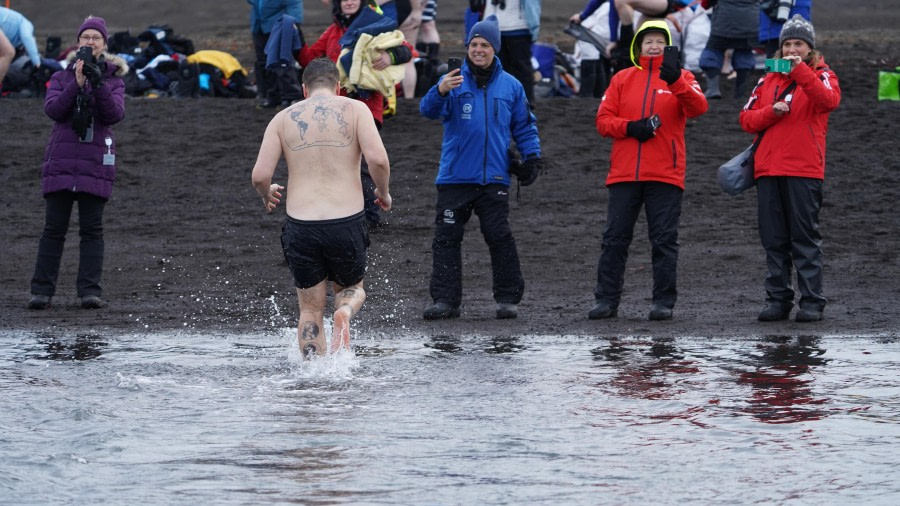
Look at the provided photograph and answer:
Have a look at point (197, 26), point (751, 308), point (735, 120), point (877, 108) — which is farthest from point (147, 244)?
point (197, 26)

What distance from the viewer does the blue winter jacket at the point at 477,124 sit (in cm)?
1012

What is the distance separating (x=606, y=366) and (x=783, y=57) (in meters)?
2.84

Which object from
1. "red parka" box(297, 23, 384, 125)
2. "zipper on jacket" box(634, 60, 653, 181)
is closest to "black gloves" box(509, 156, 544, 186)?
"zipper on jacket" box(634, 60, 653, 181)

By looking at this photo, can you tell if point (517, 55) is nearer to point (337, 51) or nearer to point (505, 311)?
point (337, 51)

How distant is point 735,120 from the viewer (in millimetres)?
17359

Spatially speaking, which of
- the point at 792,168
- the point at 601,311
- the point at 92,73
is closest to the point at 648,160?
the point at 792,168

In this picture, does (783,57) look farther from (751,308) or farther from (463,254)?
(463,254)

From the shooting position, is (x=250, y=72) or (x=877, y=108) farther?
(x=250, y=72)

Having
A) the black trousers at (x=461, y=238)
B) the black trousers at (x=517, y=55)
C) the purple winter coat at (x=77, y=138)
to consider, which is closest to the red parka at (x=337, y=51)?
the purple winter coat at (x=77, y=138)

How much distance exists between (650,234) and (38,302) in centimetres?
461

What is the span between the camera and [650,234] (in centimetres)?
1023

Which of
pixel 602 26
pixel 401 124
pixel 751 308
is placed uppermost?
pixel 602 26

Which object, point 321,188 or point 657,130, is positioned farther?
point 657,130

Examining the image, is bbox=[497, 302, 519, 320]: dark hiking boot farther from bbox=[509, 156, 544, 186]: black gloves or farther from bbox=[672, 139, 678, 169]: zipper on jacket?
bbox=[672, 139, 678, 169]: zipper on jacket
